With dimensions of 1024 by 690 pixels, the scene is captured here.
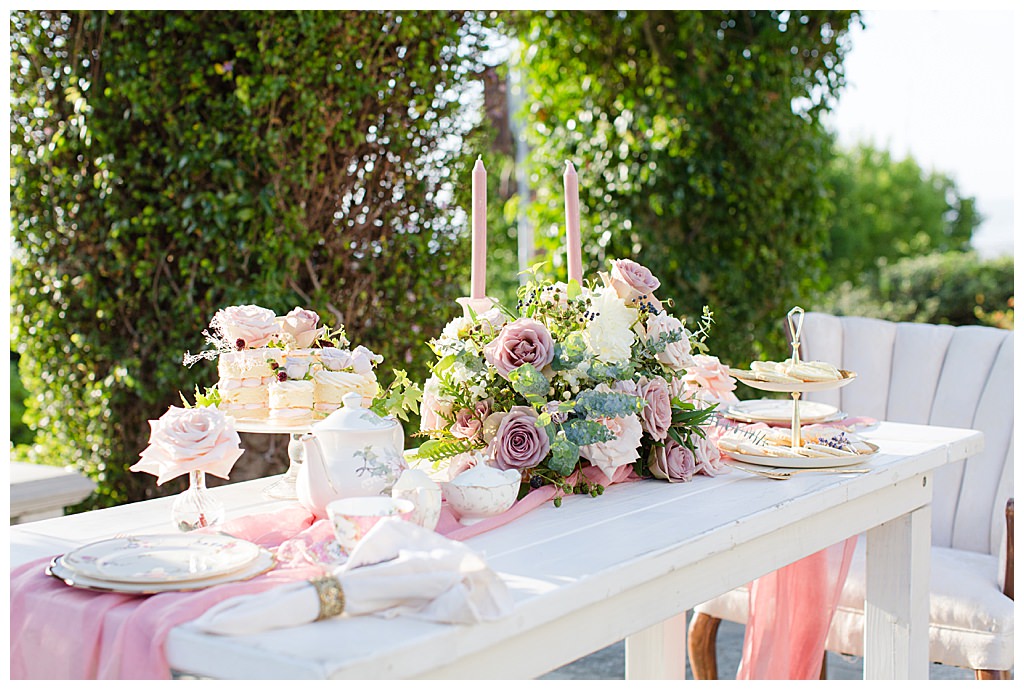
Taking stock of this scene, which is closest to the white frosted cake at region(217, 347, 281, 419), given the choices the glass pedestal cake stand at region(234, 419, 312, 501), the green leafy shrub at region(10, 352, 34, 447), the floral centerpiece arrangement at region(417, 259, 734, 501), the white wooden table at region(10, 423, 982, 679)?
the glass pedestal cake stand at region(234, 419, 312, 501)

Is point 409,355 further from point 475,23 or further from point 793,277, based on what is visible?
point 793,277

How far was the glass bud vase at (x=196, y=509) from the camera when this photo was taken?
1.32m

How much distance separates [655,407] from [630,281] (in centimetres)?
20

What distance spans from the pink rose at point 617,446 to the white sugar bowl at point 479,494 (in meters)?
0.18

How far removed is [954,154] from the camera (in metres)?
10.3

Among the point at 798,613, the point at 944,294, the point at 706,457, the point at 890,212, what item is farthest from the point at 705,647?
the point at 890,212

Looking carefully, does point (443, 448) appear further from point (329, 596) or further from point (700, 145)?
point (700, 145)

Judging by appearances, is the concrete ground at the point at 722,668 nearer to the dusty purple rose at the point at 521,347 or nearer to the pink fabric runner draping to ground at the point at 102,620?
the dusty purple rose at the point at 521,347

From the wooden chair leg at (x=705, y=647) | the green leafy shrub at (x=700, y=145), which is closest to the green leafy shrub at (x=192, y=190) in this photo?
the green leafy shrub at (x=700, y=145)

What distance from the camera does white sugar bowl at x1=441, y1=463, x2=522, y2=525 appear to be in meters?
1.34

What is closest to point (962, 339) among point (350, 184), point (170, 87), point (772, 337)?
point (772, 337)

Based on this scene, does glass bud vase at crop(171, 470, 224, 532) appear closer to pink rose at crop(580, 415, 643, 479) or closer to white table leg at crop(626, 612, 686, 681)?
pink rose at crop(580, 415, 643, 479)

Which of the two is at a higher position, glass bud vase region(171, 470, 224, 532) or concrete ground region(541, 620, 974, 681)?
glass bud vase region(171, 470, 224, 532)

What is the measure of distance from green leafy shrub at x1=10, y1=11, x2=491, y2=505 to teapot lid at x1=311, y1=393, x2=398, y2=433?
165 centimetres
